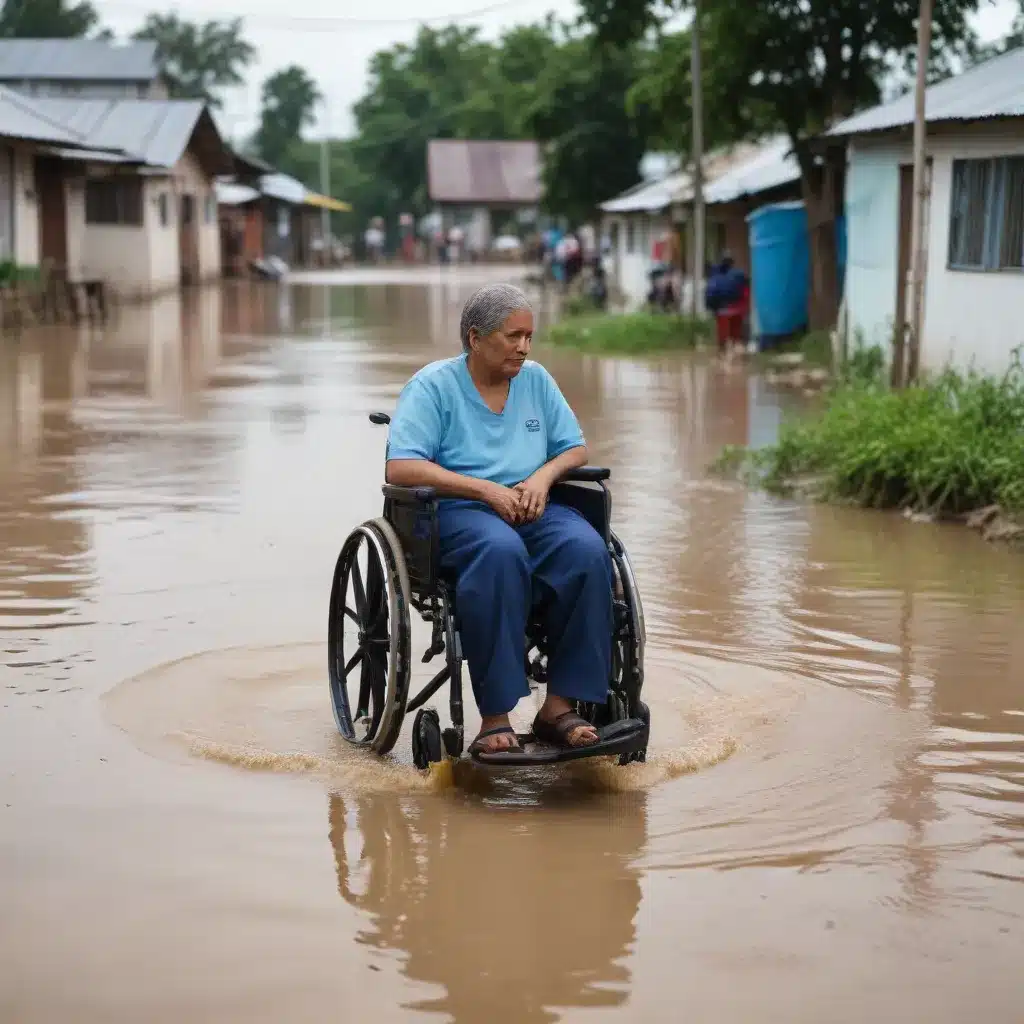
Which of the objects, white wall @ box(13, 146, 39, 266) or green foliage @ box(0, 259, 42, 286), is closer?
green foliage @ box(0, 259, 42, 286)

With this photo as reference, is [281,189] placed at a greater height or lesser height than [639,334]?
greater

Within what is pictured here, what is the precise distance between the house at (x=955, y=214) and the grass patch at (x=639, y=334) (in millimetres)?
6738

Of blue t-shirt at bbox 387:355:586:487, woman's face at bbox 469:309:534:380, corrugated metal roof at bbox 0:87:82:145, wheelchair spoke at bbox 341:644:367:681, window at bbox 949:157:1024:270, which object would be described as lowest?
wheelchair spoke at bbox 341:644:367:681

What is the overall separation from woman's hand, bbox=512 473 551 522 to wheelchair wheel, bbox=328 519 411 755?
14.9 inches

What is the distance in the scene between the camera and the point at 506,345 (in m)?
5.54

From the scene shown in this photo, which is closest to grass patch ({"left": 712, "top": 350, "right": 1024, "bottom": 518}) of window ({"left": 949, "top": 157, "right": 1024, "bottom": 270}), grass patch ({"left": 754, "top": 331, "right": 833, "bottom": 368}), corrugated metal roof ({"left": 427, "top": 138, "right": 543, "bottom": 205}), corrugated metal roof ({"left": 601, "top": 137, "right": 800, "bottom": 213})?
window ({"left": 949, "top": 157, "right": 1024, "bottom": 270})

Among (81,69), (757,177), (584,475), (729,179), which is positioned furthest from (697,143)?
(81,69)

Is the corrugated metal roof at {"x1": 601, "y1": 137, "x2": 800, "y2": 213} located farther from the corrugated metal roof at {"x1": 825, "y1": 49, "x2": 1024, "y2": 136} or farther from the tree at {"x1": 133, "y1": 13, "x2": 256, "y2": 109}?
the tree at {"x1": 133, "y1": 13, "x2": 256, "y2": 109}

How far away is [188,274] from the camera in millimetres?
48031

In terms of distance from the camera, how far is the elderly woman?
17.1ft

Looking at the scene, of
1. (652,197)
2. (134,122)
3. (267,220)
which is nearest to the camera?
(652,197)

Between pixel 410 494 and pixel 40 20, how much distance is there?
7765 centimetres

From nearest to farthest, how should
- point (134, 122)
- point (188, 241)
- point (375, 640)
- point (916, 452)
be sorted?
point (375, 640)
point (916, 452)
point (134, 122)
point (188, 241)

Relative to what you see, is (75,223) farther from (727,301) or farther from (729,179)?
(727,301)
